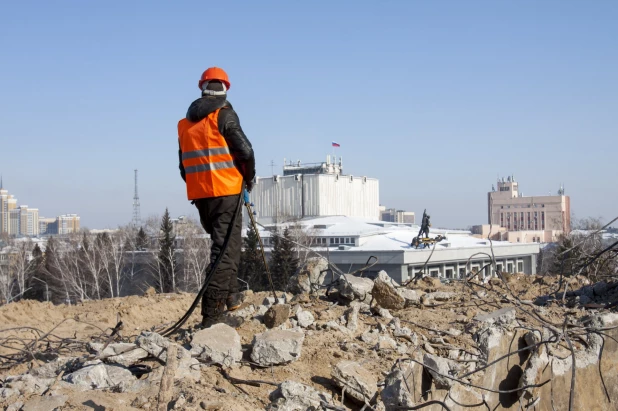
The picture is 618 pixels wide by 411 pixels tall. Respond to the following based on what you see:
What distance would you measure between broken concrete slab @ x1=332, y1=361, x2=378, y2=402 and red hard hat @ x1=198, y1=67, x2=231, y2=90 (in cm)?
231

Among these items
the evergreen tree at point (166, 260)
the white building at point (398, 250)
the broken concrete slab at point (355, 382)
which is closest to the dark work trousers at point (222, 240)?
the broken concrete slab at point (355, 382)

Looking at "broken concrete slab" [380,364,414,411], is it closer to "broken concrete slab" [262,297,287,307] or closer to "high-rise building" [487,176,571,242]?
"broken concrete slab" [262,297,287,307]

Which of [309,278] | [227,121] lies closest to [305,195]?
[309,278]

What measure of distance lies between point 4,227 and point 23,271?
9794 centimetres

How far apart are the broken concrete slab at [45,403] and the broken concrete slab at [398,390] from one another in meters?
1.56

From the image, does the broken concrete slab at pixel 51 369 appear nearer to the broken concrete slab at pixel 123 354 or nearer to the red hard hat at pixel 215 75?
the broken concrete slab at pixel 123 354

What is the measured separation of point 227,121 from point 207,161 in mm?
327

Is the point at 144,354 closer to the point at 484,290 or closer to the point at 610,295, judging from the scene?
the point at 484,290

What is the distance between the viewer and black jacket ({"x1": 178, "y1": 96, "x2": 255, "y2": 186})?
189 inches

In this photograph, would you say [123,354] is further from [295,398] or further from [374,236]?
[374,236]

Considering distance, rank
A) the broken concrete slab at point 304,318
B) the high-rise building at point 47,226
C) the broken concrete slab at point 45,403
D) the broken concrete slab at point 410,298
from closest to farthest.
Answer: the broken concrete slab at point 45,403 → the broken concrete slab at point 304,318 → the broken concrete slab at point 410,298 → the high-rise building at point 47,226

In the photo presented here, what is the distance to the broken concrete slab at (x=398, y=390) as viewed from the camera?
11.1ft

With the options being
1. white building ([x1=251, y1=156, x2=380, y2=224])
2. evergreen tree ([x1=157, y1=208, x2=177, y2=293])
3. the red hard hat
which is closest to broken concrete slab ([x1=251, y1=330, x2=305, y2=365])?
the red hard hat

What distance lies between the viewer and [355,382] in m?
3.62
